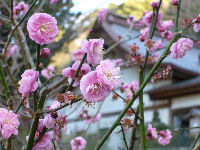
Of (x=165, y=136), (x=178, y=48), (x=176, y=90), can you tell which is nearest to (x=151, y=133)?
(x=165, y=136)

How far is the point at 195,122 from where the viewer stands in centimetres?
706

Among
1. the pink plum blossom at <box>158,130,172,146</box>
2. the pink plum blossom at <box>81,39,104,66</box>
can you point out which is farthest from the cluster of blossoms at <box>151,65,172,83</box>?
the pink plum blossom at <box>158,130,172,146</box>

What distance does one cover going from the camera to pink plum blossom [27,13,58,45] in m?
0.93

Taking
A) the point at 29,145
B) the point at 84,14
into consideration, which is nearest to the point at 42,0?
the point at 29,145

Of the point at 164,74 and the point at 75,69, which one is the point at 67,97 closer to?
the point at 75,69

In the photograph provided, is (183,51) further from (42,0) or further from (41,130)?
(42,0)

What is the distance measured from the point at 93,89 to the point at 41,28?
0.24 metres

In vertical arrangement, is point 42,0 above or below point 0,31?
above

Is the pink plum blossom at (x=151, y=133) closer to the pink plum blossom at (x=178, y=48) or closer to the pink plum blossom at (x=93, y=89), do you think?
the pink plum blossom at (x=178, y=48)

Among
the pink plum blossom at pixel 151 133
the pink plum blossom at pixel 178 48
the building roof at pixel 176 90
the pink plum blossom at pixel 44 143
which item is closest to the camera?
the pink plum blossom at pixel 44 143

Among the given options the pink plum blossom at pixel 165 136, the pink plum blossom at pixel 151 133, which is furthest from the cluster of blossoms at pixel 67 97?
the pink plum blossom at pixel 165 136

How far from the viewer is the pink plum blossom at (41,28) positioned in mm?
928

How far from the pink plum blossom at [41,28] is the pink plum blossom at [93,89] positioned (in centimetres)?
18

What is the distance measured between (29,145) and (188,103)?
7.73 metres
